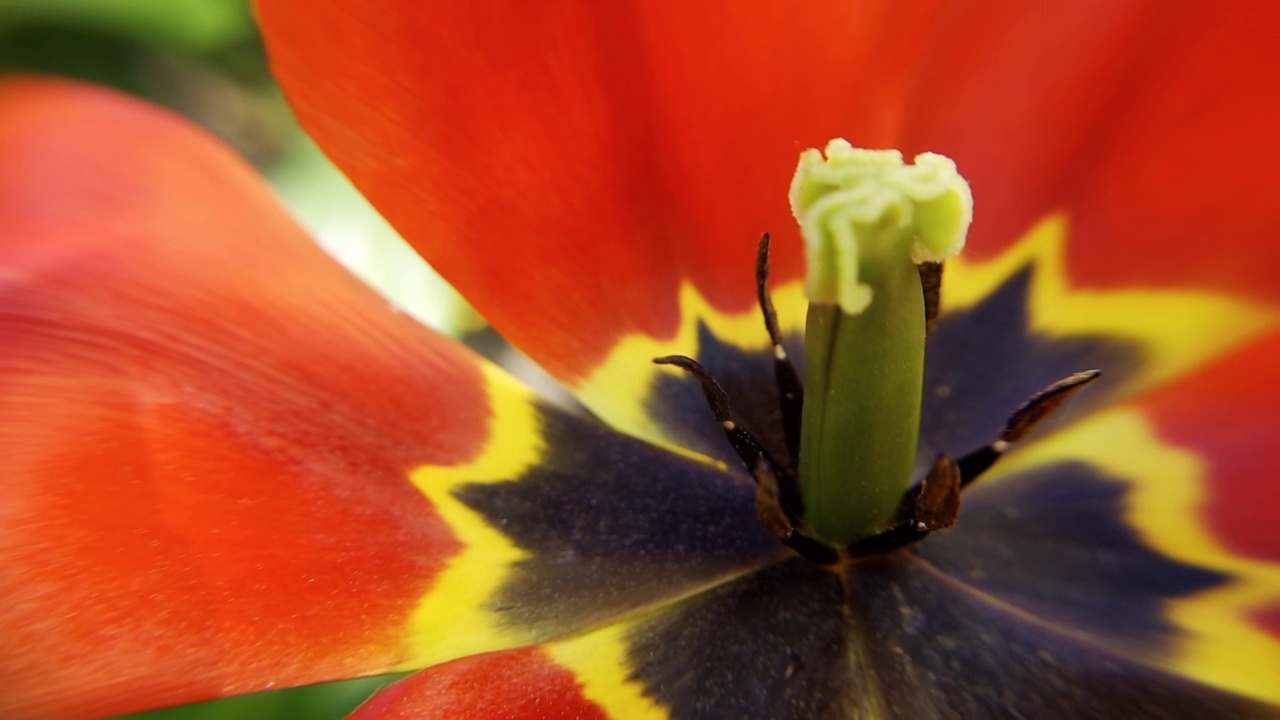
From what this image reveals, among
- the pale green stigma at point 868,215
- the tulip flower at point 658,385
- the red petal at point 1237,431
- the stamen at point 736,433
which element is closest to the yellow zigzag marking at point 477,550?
the tulip flower at point 658,385

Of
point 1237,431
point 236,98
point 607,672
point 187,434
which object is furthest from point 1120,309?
point 236,98

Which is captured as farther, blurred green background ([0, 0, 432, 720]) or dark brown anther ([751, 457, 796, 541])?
blurred green background ([0, 0, 432, 720])

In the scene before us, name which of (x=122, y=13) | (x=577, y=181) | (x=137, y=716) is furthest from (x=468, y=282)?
(x=122, y=13)

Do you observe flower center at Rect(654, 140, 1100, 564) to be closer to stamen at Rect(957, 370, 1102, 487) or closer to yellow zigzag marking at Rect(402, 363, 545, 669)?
stamen at Rect(957, 370, 1102, 487)

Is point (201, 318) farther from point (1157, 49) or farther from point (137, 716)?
point (1157, 49)

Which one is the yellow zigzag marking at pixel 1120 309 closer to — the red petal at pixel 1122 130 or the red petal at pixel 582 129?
the red petal at pixel 1122 130

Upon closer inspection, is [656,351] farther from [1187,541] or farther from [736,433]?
[1187,541]

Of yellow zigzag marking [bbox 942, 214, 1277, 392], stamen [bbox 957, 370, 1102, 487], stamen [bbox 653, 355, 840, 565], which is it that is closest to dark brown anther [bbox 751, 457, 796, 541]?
stamen [bbox 653, 355, 840, 565]
